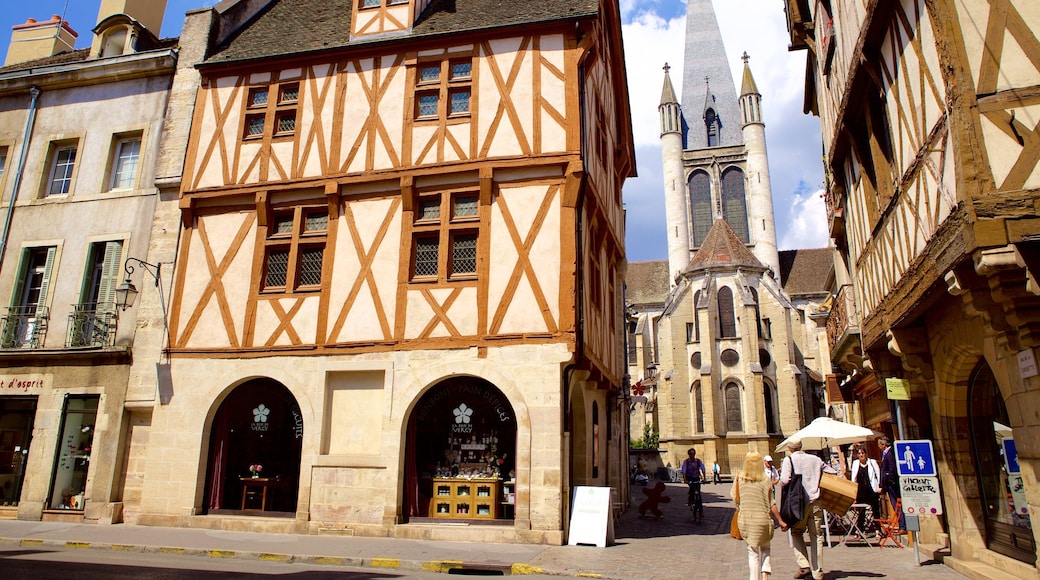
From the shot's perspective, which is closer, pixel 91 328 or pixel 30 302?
pixel 91 328

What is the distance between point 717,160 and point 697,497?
1872 inches

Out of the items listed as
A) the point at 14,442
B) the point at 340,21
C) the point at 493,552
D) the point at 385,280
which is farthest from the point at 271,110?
the point at 493,552

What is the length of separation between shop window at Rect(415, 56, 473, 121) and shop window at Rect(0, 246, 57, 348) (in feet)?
26.3

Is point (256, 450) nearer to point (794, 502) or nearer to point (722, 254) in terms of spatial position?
point (794, 502)

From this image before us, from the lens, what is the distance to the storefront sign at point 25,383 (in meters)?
12.5

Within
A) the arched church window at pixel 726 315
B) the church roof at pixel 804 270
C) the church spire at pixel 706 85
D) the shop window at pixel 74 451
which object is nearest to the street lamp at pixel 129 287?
the shop window at pixel 74 451

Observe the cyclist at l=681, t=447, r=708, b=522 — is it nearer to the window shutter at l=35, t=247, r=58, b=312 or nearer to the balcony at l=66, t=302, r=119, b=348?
the balcony at l=66, t=302, r=119, b=348

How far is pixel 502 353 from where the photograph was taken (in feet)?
34.6

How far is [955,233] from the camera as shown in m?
5.53

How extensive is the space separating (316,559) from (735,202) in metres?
52.7

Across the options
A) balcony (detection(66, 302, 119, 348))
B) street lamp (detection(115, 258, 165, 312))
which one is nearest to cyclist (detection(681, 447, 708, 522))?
street lamp (detection(115, 258, 165, 312))

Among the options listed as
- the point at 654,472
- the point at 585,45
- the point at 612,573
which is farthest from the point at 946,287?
the point at 654,472

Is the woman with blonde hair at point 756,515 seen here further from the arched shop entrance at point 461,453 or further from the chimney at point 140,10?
the chimney at point 140,10

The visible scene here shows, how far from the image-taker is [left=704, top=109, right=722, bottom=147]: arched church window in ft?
196
